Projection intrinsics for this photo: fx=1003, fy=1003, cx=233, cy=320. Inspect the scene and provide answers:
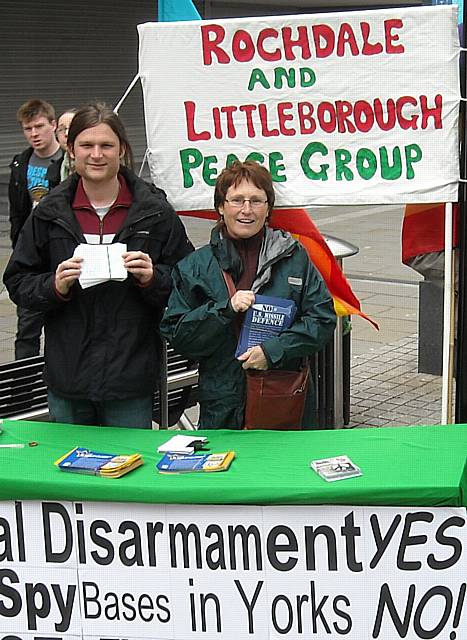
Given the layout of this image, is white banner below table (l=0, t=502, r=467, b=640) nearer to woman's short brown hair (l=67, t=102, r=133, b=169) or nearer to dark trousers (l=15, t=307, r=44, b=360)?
woman's short brown hair (l=67, t=102, r=133, b=169)

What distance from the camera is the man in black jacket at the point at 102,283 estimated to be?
3.48 metres

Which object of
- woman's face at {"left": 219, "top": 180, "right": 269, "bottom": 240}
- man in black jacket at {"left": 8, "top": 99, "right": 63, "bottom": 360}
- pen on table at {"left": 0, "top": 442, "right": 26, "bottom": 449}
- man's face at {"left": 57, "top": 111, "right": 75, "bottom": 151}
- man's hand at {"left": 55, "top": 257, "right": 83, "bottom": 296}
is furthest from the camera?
man in black jacket at {"left": 8, "top": 99, "right": 63, "bottom": 360}

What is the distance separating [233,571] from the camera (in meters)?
2.87

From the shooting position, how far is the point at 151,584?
9.51 ft

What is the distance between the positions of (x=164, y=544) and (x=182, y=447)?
36 cm

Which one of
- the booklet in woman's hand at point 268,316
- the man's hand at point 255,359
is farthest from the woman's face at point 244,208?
the man's hand at point 255,359

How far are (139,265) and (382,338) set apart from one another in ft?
15.2

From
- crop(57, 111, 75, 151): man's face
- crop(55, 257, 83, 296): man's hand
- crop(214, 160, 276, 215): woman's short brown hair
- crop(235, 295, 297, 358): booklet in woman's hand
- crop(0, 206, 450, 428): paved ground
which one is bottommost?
crop(0, 206, 450, 428): paved ground

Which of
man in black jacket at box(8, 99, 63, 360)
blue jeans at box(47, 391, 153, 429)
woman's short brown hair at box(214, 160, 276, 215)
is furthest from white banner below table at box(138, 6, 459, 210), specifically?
man in black jacket at box(8, 99, 63, 360)

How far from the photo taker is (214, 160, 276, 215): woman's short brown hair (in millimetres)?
3518

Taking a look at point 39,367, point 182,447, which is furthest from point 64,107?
point 182,447

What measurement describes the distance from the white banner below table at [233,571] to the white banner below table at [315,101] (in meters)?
1.56

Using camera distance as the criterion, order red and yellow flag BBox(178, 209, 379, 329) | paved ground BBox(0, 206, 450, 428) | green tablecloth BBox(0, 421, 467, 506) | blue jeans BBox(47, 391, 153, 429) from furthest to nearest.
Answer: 1. paved ground BBox(0, 206, 450, 428)
2. red and yellow flag BBox(178, 209, 379, 329)
3. blue jeans BBox(47, 391, 153, 429)
4. green tablecloth BBox(0, 421, 467, 506)

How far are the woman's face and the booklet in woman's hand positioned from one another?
9.6 inches
